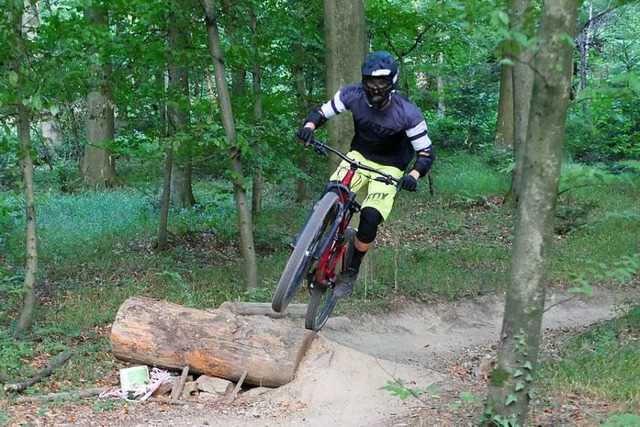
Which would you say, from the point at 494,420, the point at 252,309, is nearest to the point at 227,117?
the point at 252,309

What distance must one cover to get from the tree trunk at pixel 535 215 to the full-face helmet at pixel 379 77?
193 cm

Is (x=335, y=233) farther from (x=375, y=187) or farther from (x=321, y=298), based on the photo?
(x=321, y=298)

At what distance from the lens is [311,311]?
6512 mm

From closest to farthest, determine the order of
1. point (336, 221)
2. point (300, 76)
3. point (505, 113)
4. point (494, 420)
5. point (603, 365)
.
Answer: point (494, 420) < point (603, 365) < point (336, 221) < point (300, 76) < point (505, 113)

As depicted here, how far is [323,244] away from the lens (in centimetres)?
593

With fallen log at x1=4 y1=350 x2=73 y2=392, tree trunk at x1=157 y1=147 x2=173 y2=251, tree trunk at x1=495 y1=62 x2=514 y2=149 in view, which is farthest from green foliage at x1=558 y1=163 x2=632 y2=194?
tree trunk at x1=495 y1=62 x2=514 y2=149

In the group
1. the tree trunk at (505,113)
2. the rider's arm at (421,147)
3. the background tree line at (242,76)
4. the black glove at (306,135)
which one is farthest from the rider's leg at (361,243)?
the tree trunk at (505,113)

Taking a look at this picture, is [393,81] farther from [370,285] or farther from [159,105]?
[159,105]

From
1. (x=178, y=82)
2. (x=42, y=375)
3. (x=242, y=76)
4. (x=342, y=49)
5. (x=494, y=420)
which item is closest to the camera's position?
(x=494, y=420)

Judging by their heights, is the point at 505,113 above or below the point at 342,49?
below

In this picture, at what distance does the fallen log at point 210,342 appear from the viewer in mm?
6512

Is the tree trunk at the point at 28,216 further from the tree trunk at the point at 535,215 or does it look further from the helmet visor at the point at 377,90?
the tree trunk at the point at 535,215

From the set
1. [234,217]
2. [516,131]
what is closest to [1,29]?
[234,217]

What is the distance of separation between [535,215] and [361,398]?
2.93m
